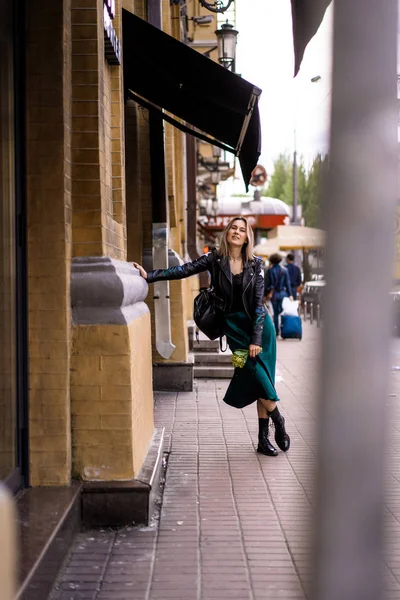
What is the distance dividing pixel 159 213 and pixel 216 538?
5.23 metres

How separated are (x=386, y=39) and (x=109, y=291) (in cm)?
375

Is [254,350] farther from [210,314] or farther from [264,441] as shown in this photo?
[264,441]

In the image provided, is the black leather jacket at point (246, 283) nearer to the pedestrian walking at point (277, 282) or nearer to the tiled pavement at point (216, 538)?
the tiled pavement at point (216, 538)

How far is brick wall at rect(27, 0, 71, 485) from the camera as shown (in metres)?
4.55

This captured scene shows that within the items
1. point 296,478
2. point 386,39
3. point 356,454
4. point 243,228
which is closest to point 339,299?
point 356,454

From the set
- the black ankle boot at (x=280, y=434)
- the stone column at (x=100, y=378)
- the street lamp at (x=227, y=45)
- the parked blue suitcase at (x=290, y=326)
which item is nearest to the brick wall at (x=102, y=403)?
the stone column at (x=100, y=378)

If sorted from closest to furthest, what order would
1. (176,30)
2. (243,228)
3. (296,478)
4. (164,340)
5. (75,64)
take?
(75,64) → (296,478) → (243,228) → (164,340) → (176,30)

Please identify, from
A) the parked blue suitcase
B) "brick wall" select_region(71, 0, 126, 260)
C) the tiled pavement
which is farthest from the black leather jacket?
the parked blue suitcase

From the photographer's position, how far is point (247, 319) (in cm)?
671

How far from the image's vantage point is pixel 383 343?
108cm

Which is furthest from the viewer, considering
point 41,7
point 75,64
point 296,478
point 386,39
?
point 296,478

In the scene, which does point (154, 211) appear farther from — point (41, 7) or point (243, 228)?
point (41, 7)

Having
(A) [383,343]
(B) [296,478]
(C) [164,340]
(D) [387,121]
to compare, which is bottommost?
(B) [296,478]

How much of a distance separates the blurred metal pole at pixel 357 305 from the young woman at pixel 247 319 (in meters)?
5.46
